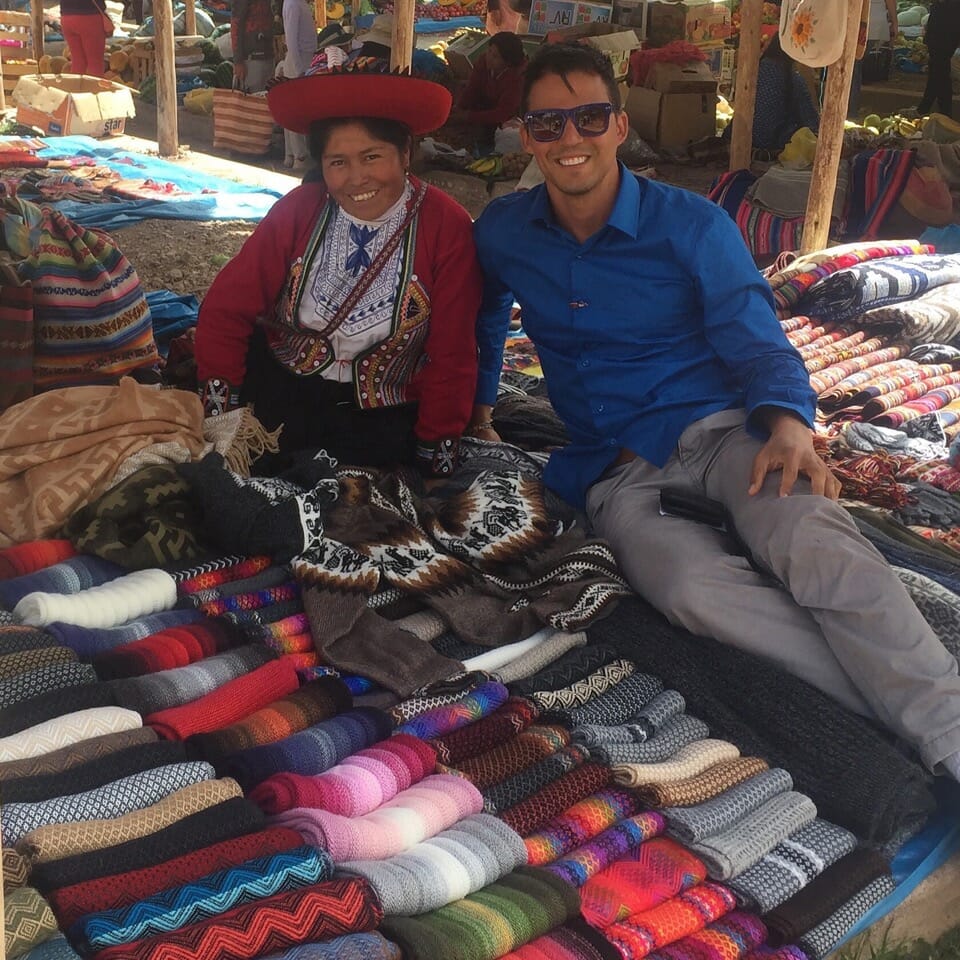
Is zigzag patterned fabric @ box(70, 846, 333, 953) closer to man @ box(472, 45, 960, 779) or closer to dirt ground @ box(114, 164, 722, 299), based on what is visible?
man @ box(472, 45, 960, 779)

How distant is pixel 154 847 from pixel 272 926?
27cm

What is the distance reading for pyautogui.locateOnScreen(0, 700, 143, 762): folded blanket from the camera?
2082 millimetres

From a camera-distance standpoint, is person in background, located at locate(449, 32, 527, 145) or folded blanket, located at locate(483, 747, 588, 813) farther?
person in background, located at locate(449, 32, 527, 145)

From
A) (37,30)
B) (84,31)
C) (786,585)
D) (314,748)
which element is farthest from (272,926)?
(37,30)

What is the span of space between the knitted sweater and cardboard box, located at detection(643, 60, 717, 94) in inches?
295

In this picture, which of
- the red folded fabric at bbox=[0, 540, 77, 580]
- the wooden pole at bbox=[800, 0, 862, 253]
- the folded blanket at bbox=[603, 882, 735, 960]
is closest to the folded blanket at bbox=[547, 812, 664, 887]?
the folded blanket at bbox=[603, 882, 735, 960]

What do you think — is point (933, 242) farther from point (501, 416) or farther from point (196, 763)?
point (196, 763)

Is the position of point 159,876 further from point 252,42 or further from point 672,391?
point 252,42

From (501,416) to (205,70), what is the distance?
11069mm

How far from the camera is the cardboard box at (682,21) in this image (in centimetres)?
1167

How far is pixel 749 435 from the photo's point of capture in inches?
121

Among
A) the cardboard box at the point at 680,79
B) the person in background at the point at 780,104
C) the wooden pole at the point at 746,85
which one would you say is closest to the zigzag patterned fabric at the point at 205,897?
the wooden pole at the point at 746,85

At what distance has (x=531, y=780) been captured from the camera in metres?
2.33

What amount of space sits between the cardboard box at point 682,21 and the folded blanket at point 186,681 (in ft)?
34.6
